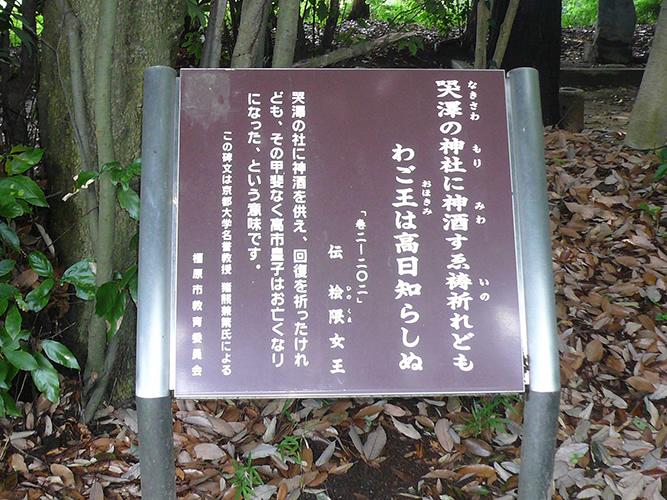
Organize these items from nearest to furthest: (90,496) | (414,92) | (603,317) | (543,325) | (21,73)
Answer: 1. (543,325)
2. (414,92)
3. (90,496)
4. (21,73)
5. (603,317)

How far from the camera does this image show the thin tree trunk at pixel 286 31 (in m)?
2.39

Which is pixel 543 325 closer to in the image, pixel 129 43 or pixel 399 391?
pixel 399 391

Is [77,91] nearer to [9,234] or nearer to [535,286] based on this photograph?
[9,234]

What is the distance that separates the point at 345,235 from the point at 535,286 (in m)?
0.52

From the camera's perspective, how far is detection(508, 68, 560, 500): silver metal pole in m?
1.77

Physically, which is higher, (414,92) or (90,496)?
(414,92)

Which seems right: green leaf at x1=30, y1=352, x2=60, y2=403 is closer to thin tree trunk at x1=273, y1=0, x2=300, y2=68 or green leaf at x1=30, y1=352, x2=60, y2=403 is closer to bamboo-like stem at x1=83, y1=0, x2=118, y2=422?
bamboo-like stem at x1=83, y1=0, x2=118, y2=422

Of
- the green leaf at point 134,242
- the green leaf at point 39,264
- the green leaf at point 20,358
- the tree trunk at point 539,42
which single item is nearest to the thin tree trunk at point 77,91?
the green leaf at point 134,242

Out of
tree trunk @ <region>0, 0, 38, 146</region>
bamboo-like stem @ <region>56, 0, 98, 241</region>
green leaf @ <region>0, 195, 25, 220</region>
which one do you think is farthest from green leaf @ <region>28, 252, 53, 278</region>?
tree trunk @ <region>0, 0, 38, 146</region>

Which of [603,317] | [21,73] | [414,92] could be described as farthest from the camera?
[603,317]

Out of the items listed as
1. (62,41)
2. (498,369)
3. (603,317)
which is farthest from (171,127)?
(603,317)

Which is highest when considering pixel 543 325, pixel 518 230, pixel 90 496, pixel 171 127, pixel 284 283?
pixel 171 127

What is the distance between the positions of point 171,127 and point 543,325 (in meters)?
1.12

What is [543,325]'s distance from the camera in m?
1.77
